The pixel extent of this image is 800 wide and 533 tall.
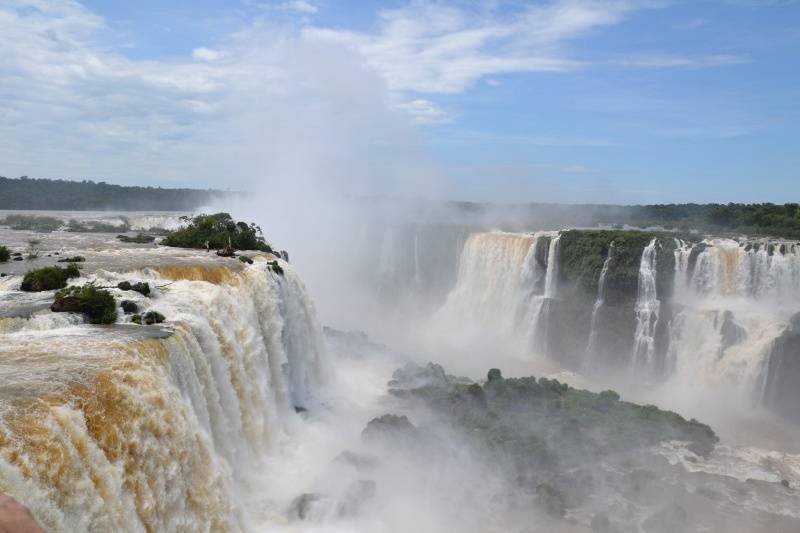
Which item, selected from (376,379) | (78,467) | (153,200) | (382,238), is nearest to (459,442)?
(376,379)

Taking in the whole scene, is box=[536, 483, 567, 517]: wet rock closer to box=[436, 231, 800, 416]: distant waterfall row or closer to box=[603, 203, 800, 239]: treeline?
box=[436, 231, 800, 416]: distant waterfall row

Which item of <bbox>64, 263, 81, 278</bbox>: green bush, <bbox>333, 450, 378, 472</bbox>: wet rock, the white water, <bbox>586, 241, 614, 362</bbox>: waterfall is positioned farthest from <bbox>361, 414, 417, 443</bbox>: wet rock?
the white water

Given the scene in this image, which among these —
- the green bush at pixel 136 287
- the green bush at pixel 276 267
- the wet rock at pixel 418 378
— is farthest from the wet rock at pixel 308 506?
the wet rock at pixel 418 378

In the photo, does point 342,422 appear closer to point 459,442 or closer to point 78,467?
point 459,442

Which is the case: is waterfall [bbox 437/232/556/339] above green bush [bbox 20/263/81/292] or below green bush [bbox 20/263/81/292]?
below

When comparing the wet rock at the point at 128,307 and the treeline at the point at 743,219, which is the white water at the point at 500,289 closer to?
the treeline at the point at 743,219

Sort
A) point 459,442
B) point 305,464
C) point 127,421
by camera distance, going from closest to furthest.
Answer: point 127,421
point 305,464
point 459,442
